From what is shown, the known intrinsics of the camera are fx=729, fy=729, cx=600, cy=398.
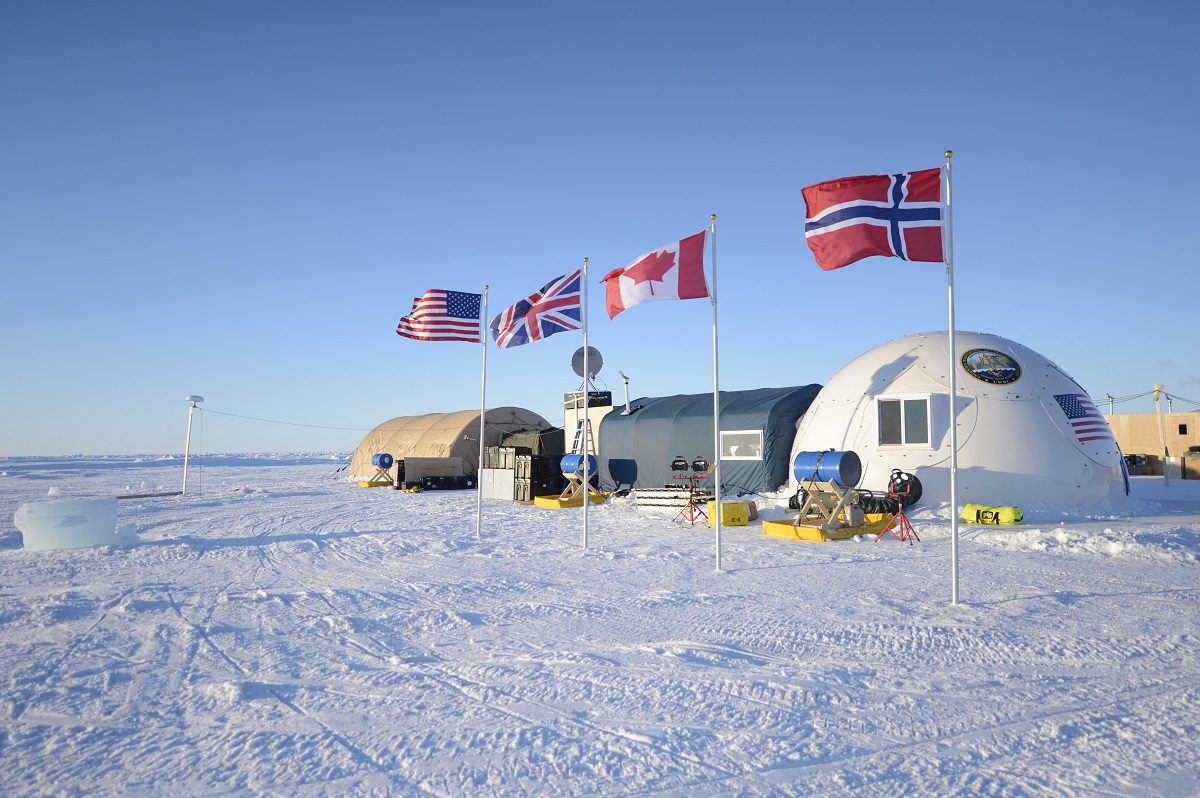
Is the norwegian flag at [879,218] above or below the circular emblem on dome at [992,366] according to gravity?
above

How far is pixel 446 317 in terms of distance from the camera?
16.0 m

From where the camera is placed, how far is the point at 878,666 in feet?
19.8

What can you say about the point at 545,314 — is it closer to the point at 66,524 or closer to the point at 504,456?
the point at 66,524

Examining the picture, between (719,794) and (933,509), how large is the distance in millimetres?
14272

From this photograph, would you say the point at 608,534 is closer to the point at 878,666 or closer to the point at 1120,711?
the point at 878,666

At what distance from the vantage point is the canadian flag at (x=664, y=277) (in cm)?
1134

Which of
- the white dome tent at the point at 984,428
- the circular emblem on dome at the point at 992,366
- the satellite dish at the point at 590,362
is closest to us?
the white dome tent at the point at 984,428

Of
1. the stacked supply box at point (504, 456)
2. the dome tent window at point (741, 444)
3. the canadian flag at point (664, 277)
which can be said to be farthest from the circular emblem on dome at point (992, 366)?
the stacked supply box at point (504, 456)

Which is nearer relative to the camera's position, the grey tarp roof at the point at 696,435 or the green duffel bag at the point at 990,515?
the green duffel bag at the point at 990,515

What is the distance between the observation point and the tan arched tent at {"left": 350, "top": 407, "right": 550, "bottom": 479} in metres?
34.5

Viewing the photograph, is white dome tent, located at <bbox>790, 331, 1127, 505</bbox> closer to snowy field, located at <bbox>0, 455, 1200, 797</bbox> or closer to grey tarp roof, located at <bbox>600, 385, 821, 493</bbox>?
grey tarp roof, located at <bbox>600, 385, 821, 493</bbox>

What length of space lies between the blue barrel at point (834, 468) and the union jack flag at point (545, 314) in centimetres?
564

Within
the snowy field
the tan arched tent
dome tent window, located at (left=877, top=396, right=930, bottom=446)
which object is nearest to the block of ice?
the snowy field

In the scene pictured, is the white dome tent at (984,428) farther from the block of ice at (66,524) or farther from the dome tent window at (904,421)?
the block of ice at (66,524)
